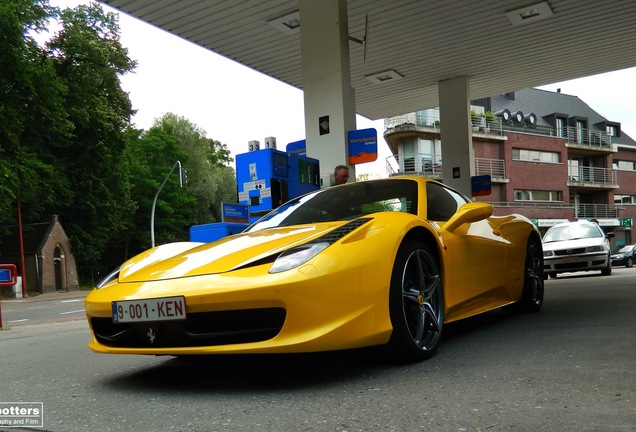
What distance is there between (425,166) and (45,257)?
25.2m

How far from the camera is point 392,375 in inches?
130

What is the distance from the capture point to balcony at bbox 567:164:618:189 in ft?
164

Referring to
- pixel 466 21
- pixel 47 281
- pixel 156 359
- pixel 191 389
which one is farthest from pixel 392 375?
Answer: pixel 47 281

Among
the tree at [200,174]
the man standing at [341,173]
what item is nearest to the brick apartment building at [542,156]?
the tree at [200,174]

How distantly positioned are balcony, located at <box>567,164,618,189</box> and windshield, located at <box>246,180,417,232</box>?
1912 inches

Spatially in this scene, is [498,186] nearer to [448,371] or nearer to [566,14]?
[566,14]

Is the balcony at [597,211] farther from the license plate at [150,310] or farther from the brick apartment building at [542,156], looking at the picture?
the license plate at [150,310]

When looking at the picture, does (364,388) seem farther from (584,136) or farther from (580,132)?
(584,136)

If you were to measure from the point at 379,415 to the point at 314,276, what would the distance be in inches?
31.3

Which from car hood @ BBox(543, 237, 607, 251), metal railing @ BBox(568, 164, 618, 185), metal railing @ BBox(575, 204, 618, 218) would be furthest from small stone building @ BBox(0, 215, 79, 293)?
metal railing @ BBox(575, 204, 618, 218)

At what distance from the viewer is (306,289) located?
3.04 m

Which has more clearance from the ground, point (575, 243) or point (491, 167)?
Result: point (491, 167)

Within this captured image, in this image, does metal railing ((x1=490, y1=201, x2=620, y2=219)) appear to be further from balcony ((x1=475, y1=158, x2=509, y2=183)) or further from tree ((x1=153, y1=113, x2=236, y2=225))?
tree ((x1=153, y1=113, x2=236, y2=225))

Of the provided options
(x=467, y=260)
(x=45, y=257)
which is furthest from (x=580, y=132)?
(x=467, y=260)
